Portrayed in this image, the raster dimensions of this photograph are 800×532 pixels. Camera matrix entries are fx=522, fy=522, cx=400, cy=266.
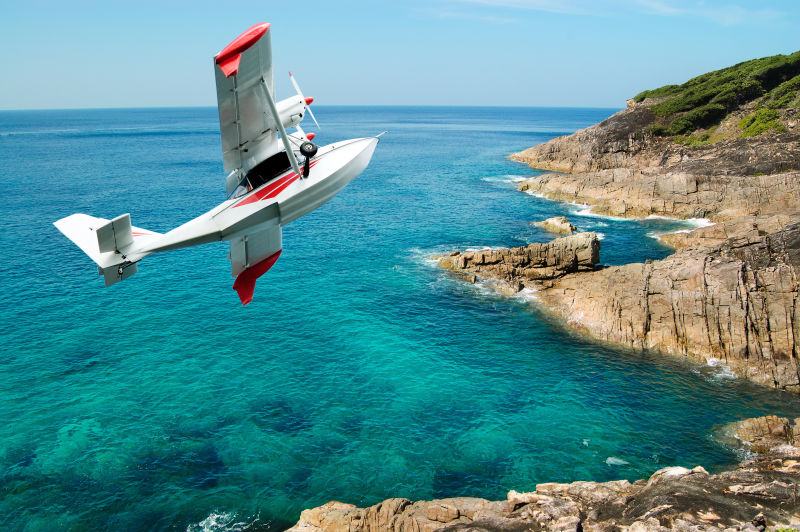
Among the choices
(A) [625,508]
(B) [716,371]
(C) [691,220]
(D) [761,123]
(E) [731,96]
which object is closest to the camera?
(A) [625,508]

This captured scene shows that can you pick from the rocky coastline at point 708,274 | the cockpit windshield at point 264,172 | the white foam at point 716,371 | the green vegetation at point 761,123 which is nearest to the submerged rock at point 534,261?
the rocky coastline at point 708,274

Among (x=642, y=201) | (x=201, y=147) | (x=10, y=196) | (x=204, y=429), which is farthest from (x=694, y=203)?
(x=201, y=147)

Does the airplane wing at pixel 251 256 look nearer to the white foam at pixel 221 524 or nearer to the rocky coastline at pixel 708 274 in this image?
the white foam at pixel 221 524

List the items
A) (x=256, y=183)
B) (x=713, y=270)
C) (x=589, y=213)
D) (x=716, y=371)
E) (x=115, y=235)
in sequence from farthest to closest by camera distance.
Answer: (x=589, y=213) < (x=713, y=270) < (x=716, y=371) < (x=256, y=183) < (x=115, y=235)

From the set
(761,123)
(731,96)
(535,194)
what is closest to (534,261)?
(535,194)

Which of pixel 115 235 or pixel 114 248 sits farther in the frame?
pixel 114 248

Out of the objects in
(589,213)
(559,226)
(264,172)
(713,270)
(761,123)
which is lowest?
(713,270)

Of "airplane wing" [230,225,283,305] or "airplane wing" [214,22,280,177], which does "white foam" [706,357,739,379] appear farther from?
"airplane wing" [214,22,280,177]

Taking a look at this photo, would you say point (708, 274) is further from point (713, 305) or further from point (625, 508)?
point (625, 508)
